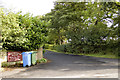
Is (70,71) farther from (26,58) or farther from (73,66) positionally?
(26,58)

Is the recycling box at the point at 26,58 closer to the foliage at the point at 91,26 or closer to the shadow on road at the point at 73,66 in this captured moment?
the shadow on road at the point at 73,66

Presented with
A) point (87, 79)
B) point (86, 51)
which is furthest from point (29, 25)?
point (86, 51)

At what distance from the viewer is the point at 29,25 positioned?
12.4 meters

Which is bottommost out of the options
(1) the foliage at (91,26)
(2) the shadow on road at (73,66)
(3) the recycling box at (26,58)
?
(2) the shadow on road at (73,66)

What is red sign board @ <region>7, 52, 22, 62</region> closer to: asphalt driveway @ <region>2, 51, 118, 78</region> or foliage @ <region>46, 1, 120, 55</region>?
asphalt driveway @ <region>2, 51, 118, 78</region>

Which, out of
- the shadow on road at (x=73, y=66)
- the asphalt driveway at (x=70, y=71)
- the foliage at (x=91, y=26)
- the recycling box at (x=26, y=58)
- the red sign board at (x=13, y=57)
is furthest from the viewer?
the foliage at (x=91, y=26)

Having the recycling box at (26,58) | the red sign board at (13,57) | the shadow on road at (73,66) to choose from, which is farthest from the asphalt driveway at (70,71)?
the red sign board at (13,57)

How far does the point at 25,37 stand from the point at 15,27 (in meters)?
1.42

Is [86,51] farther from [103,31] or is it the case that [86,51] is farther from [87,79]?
[87,79]

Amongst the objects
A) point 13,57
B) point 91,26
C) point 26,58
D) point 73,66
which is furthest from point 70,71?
point 91,26

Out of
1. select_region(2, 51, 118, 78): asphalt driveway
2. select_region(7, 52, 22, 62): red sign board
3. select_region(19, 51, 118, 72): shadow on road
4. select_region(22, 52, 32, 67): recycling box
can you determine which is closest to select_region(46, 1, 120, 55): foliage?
select_region(19, 51, 118, 72): shadow on road

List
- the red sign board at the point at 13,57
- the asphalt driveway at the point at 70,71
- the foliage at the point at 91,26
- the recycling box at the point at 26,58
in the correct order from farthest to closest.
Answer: the foliage at the point at 91,26 → the red sign board at the point at 13,57 → the recycling box at the point at 26,58 → the asphalt driveway at the point at 70,71

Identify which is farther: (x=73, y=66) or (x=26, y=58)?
(x=73, y=66)

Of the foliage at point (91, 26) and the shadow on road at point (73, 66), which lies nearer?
the shadow on road at point (73, 66)
